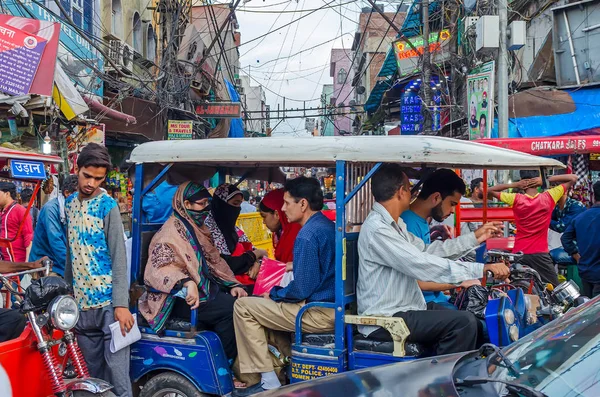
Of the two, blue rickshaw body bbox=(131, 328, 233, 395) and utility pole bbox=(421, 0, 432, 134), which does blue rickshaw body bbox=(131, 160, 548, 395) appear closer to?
blue rickshaw body bbox=(131, 328, 233, 395)

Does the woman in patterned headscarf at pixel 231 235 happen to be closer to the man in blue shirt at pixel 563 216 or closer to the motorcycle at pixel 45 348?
the motorcycle at pixel 45 348

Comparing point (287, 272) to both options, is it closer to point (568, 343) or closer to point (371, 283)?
point (371, 283)

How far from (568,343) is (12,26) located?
30.3 feet

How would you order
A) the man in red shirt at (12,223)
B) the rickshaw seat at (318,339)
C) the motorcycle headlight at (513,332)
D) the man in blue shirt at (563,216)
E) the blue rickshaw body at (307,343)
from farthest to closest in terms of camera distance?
the man in blue shirt at (563,216)
the man in red shirt at (12,223)
the rickshaw seat at (318,339)
the blue rickshaw body at (307,343)
the motorcycle headlight at (513,332)

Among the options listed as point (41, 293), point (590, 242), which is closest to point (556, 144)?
point (590, 242)

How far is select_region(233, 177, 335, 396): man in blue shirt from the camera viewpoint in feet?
13.0

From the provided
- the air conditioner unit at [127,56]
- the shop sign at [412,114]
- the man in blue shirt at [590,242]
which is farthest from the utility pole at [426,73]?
the man in blue shirt at [590,242]

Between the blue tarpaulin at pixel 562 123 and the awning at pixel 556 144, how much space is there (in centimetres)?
381

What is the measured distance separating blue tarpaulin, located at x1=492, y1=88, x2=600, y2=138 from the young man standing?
878 cm

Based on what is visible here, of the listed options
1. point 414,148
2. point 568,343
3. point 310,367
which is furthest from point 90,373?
point 568,343

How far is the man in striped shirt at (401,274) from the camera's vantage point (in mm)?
3537

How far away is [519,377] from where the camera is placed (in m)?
2.45

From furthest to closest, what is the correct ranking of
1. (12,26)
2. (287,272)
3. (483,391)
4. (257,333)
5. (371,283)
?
(12,26) → (287,272) → (257,333) → (371,283) → (483,391)

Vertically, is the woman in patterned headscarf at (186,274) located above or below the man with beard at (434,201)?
below
